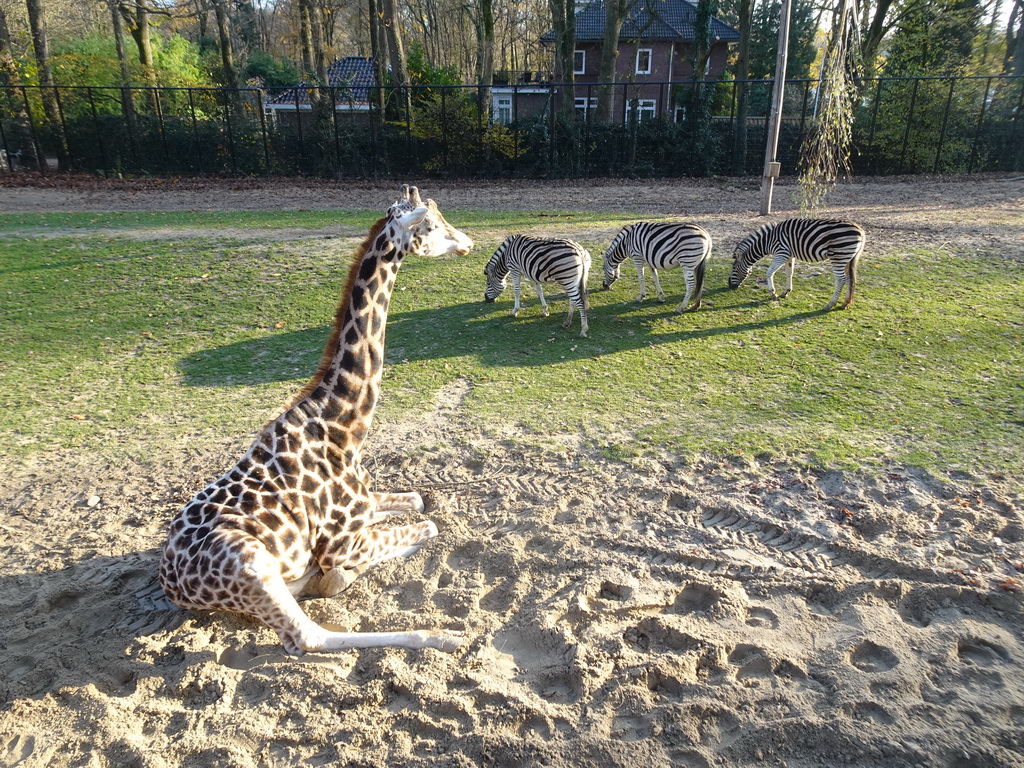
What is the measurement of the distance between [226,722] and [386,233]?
10.3ft

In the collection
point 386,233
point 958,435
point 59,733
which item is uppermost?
point 386,233

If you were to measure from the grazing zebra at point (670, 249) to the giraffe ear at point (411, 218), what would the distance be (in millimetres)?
6089

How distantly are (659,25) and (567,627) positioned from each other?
160 feet

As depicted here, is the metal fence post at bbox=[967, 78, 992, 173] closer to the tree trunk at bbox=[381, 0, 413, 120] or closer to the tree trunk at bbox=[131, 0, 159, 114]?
the tree trunk at bbox=[381, 0, 413, 120]

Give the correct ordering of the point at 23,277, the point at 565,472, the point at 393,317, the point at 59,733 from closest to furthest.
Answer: the point at 59,733 → the point at 565,472 → the point at 393,317 → the point at 23,277

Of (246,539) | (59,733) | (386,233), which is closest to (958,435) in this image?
(386,233)

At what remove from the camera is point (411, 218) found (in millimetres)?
4664

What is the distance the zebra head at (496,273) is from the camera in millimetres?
10422

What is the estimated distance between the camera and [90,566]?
489 centimetres

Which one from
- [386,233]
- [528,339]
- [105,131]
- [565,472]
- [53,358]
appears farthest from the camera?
[105,131]

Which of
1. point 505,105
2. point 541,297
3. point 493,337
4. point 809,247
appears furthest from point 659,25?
point 493,337

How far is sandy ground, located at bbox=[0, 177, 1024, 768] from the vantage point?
3471 mm

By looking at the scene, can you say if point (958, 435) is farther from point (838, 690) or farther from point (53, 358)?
point (53, 358)

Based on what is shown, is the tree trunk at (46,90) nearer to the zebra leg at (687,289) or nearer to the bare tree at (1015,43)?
the zebra leg at (687,289)
